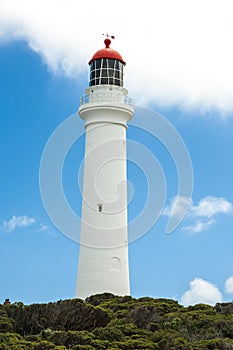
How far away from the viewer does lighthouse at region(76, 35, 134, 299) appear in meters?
25.4

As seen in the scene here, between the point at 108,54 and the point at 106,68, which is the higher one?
the point at 108,54

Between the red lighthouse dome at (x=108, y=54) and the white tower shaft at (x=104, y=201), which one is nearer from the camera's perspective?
the white tower shaft at (x=104, y=201)

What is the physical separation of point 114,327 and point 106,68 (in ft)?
44.6

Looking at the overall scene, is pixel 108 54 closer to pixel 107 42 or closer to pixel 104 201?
pixel 107 42

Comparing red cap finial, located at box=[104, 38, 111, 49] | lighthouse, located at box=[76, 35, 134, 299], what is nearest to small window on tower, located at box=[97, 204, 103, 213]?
lighthouse, located at box=[76, 35, 134, 299]

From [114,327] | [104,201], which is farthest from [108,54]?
[114,327]

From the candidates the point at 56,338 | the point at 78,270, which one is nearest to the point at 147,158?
the point at 78,270

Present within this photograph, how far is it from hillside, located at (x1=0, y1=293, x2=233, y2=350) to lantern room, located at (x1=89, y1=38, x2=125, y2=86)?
1037 cm

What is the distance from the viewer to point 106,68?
91.8ft

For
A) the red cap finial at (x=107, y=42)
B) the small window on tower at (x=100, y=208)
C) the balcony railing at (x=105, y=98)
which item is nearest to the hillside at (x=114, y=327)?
the small window on tower at (x=100, y=208)

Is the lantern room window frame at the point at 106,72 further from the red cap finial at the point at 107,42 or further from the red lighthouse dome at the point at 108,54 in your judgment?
the red cap finial at the point at 107,42

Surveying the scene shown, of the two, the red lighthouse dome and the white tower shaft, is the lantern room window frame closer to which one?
the red lighthouse dome

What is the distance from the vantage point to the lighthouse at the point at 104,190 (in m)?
25.4

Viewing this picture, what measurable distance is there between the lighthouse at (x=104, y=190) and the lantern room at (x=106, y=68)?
0.04 meters
